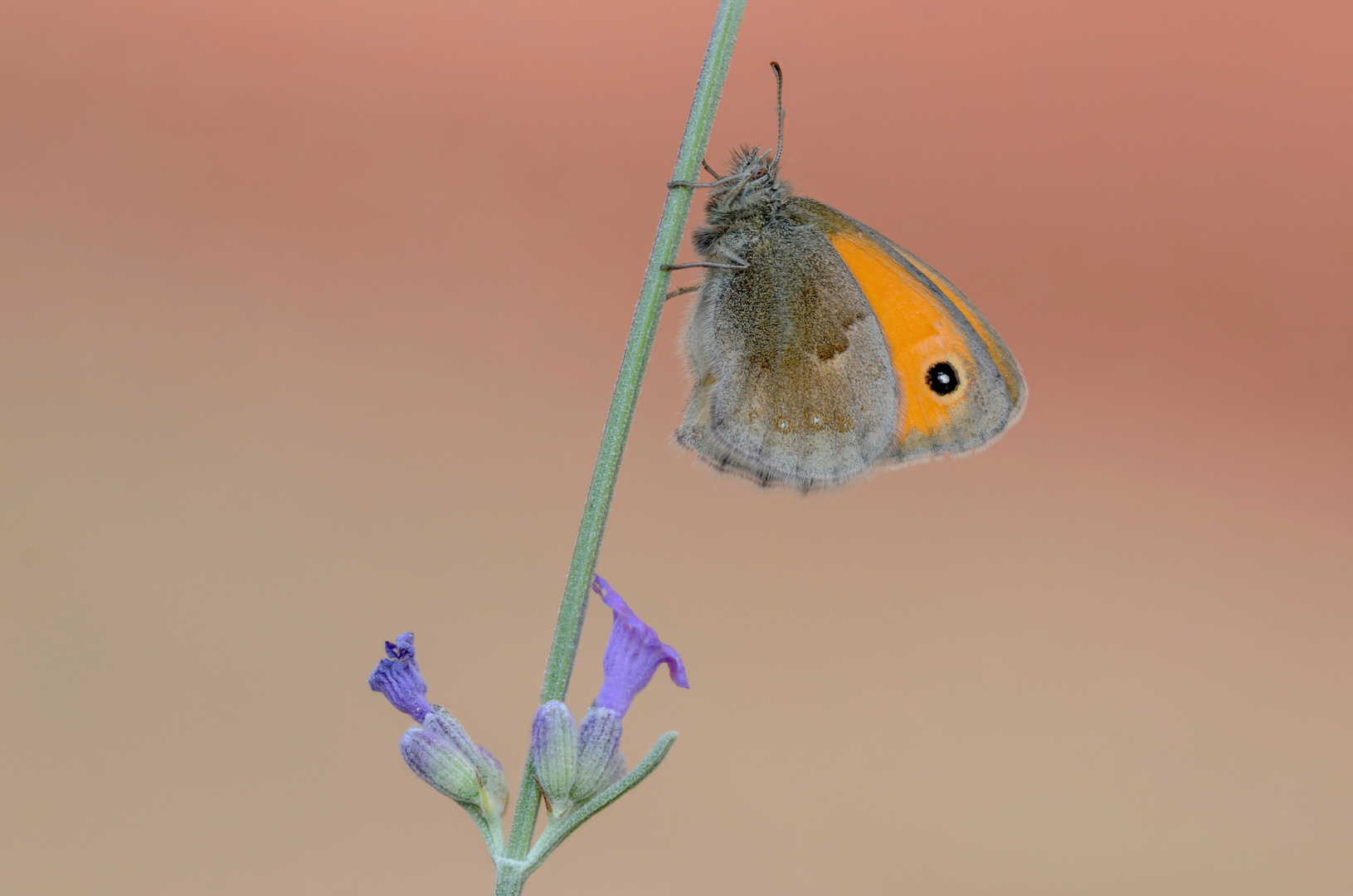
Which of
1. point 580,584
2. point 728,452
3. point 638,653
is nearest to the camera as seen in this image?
point 580,584

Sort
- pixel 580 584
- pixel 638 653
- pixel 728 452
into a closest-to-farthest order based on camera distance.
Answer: pixel 580 584
pixel 638 653
pixel 728 452

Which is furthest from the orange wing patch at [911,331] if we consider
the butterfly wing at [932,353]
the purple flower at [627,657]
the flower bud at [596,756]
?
the flower bud at [596,756]

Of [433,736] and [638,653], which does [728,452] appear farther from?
[433,736]

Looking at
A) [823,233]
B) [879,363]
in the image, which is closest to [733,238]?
[823,233]

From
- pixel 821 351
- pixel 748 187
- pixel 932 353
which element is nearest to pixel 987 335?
pixel 932 353

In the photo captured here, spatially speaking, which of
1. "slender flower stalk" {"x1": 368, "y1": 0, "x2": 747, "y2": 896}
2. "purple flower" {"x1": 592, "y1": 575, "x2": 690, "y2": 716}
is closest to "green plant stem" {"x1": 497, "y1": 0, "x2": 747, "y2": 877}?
"slender flower stalk" {"x1": 368, "y1": 0, "x2": 747, "y2": 896}

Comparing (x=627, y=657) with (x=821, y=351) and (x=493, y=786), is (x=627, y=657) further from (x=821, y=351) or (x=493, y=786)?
(x=821, y=351)

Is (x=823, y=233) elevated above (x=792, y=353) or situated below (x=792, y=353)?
above

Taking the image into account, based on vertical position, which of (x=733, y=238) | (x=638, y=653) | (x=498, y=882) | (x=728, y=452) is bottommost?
(x=498, y=882)
